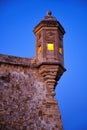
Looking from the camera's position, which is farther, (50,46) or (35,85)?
(50,46)

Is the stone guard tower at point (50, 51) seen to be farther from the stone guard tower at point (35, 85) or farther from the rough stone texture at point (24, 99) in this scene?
the rough stone texture at point (24, 99)

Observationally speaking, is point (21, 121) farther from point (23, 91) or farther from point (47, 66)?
point (47, 66)

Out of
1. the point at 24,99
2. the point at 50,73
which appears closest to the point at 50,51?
the point at 50,73

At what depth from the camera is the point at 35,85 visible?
58.5 feet

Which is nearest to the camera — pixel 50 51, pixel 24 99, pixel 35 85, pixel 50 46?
pixel 24 99

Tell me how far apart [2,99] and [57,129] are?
Answer: 164 inches

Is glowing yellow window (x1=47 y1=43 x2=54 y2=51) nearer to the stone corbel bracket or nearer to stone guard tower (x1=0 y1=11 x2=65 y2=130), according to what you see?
stone guard tower (x1=0 y1=11 x2=65 y2=130)

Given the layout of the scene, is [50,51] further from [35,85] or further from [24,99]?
[24,99]

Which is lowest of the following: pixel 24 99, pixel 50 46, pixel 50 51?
pixel 24 99

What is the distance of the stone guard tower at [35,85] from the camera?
16297 mm

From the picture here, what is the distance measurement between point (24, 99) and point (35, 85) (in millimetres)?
1369

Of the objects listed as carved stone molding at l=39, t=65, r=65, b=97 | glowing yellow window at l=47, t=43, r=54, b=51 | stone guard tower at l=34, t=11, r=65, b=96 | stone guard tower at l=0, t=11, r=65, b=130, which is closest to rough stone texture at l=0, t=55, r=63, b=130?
stone guard tower at l=0, t=11, r=65, b=130

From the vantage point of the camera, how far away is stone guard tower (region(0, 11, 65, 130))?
16297mm

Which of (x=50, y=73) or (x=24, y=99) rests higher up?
(x=50, y=73)
